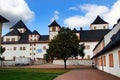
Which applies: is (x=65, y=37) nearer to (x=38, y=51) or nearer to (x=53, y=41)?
(x=53, y=41)

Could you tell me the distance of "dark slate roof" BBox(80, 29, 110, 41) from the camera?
84.6 metres

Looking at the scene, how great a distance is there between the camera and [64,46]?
43.2 m

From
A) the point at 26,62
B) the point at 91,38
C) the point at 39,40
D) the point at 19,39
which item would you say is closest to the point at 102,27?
the point at 91,38

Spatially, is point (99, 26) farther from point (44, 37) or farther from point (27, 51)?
point (27, 51)

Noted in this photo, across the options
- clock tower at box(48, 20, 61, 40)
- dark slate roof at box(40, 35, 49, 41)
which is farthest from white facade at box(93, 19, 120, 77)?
dark slate roof at box(40, 35, 49, 41)

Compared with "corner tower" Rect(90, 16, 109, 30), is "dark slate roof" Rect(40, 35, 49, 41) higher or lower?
lower

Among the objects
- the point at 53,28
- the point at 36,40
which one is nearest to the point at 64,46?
the point at 53,28

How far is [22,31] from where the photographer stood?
10475 cm

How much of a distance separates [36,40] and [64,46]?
49732 millimetres

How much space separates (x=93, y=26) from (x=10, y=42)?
38.4 meters

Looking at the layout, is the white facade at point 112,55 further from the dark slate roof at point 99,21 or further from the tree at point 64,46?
the dark slate roof at point 99,21

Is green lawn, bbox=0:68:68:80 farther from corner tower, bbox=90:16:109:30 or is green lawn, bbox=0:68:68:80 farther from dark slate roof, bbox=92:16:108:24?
dark slate roof, bbox=92:16:108:24

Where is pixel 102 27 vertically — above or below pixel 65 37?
above

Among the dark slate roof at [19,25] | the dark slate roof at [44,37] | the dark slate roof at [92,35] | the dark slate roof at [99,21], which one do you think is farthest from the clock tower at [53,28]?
the dark slate roof at [19,25]
